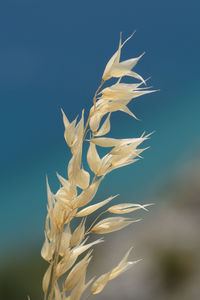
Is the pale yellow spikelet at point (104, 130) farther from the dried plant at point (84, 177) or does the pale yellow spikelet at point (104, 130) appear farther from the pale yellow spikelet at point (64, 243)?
the pale yellow spikelet at point (64, 243)

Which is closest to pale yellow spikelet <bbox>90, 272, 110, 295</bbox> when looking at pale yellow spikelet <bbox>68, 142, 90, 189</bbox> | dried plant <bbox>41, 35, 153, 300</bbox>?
dried plant <bbox>41, 35, 153, 300</bbox>

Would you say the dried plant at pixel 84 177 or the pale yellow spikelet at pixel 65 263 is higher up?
the dried plant at pixel 84 177

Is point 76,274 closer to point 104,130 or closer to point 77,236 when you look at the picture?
point 77,236

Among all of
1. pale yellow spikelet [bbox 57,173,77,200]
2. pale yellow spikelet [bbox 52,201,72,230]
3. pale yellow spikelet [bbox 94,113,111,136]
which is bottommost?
pale yellow spikelet [bbox 52,201,72,230]

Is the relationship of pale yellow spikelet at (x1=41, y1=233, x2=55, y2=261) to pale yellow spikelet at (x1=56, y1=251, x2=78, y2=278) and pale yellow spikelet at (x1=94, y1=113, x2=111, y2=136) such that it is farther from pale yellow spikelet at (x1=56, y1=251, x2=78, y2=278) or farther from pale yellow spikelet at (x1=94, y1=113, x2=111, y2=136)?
pale yellow spikelet at (x1=94, y1=113, x2=111, y2=136)

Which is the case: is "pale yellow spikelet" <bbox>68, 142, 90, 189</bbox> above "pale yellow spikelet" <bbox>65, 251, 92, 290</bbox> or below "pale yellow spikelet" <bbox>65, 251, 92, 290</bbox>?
above

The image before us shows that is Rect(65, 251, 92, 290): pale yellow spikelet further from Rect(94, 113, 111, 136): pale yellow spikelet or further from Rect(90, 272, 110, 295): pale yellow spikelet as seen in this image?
Rect(94, 113, 111, 136): pale yellow spikelet

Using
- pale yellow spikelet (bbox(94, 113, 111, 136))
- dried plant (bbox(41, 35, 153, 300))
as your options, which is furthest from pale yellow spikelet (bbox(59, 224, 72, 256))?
pale yellow spikelet (bbox(94, 113, 111, 136))

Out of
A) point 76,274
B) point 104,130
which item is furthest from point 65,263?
point 104,130

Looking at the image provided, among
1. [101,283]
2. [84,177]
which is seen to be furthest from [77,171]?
[101,283]

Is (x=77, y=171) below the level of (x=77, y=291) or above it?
above

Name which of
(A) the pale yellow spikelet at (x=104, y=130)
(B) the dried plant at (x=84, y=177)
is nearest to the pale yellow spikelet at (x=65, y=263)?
(B) the dried plant at (x=84, y=177)
